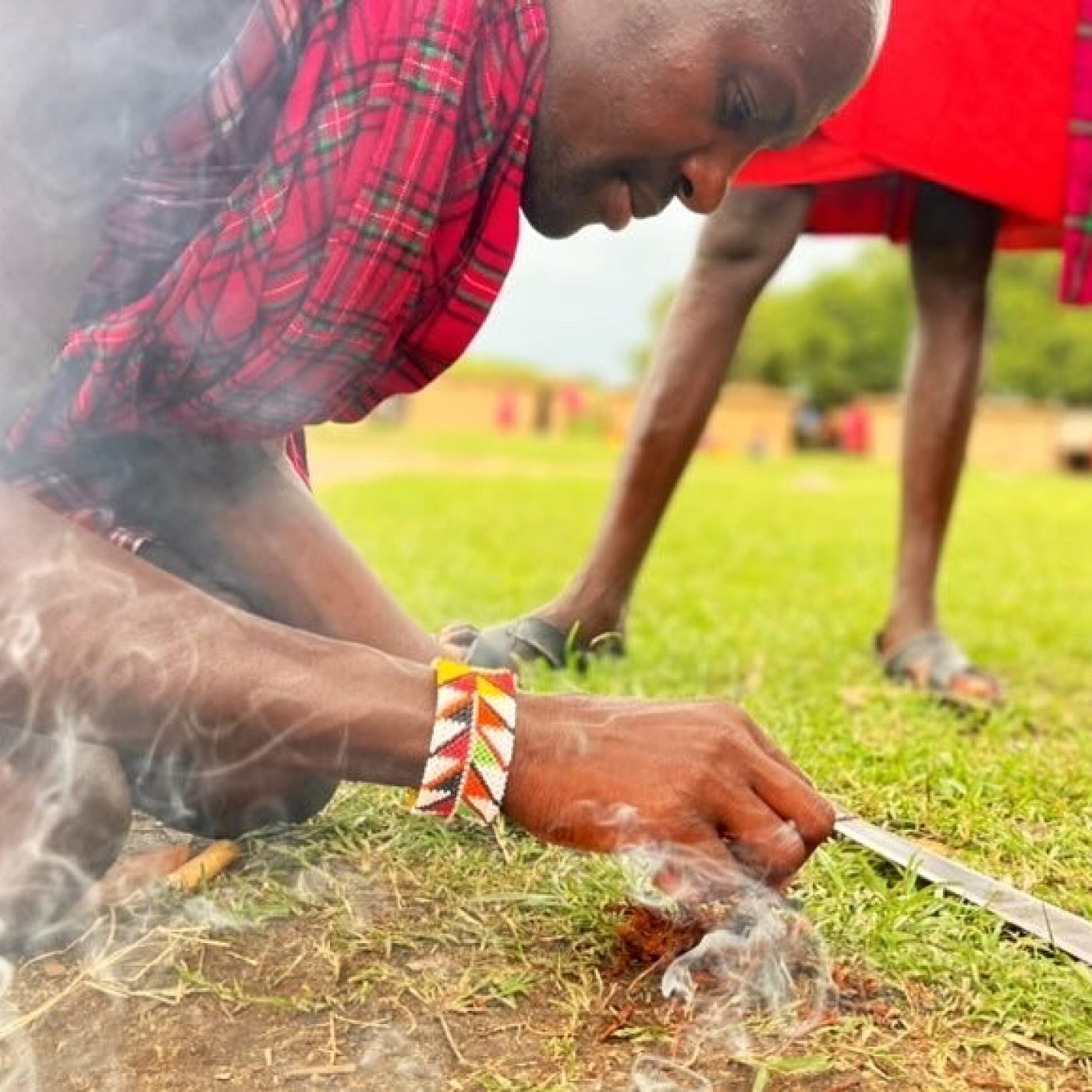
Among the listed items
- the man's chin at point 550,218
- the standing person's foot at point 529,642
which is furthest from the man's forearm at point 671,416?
the man's chin at point 550,218

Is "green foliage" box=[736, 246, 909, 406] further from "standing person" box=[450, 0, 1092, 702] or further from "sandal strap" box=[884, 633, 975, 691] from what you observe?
"sandal strap" box=[884, 633, 975, 691]

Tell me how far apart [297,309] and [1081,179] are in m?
2.13

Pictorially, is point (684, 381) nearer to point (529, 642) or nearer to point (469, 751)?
point (529, 642)

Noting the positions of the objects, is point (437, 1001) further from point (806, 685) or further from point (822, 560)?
point (822, 560)

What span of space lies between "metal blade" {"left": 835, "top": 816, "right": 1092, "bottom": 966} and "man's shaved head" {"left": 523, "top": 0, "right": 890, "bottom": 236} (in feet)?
2.88

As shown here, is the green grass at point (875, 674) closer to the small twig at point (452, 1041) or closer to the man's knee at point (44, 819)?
the small twig at point (452, 1041)

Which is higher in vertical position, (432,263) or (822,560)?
(432,263)

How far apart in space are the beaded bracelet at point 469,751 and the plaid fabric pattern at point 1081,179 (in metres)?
2.23

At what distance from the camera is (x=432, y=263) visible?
5.96 ft

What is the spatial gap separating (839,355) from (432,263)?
52.1 m

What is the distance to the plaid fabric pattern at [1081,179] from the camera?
3.18 metres

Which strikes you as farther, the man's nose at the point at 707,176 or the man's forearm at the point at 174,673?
the man's nose at the point at 707,176

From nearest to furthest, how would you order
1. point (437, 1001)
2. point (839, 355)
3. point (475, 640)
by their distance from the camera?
point (437, 1001) → point (475, 640) → point (839, 355)

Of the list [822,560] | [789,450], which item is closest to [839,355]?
[789,450]
